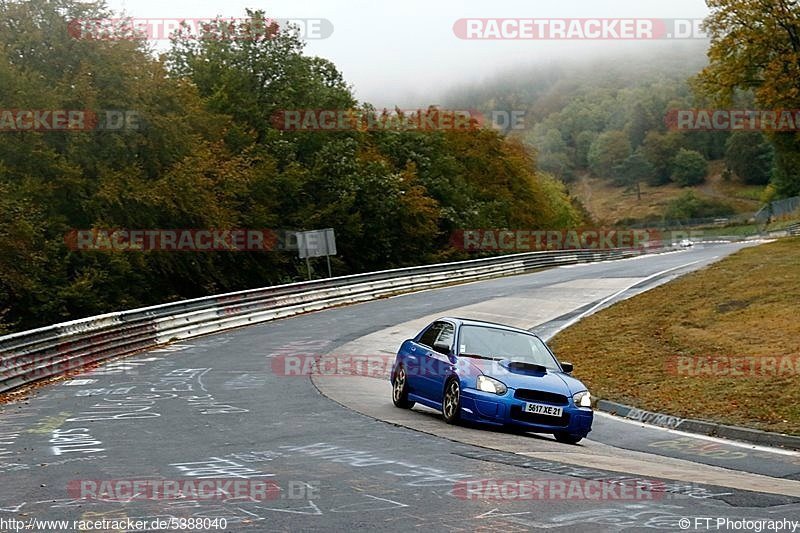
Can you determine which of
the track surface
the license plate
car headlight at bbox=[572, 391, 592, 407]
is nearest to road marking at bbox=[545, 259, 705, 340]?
the track surface

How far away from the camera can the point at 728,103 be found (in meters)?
49.3

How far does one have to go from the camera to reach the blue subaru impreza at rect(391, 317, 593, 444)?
12.8 metres

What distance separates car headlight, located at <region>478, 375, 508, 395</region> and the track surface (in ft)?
1.82

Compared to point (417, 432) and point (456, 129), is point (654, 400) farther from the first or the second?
point (456, 129)

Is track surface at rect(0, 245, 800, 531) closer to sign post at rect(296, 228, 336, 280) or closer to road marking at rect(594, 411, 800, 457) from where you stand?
road marking at rect(594, 411, 800, 457)

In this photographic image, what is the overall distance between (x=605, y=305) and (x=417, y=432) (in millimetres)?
21679

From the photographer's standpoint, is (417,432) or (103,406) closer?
(417,432)

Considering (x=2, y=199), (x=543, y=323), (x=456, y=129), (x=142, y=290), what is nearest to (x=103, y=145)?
(x=142, y=290)

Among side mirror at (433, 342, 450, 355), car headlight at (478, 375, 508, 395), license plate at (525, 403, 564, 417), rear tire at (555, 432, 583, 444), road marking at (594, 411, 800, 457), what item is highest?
side mirror at (433, 342, 450, 355)

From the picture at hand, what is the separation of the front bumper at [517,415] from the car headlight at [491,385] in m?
0.06

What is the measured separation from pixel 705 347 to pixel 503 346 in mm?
8422

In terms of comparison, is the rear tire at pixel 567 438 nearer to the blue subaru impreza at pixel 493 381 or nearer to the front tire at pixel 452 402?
the blue subaru impreza at pixel 493 381

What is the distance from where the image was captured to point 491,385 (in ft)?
42.4

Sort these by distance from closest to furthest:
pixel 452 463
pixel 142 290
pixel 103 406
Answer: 1. pixel 452 463
2. pixel 103 406
3. pixel 142 290
